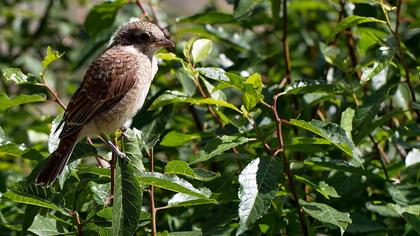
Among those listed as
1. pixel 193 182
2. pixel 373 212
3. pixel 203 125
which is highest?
pixel 193 182

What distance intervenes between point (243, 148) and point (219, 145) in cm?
36

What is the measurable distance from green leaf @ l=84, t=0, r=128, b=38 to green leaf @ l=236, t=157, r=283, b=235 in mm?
1647

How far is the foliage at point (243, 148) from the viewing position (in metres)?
3.16

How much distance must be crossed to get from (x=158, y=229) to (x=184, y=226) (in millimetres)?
123

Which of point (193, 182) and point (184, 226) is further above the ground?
point (193, 182)

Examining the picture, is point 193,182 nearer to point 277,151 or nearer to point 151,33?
point 277,151

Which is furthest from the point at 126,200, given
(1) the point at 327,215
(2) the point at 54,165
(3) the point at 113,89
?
(3) the point at 113,89

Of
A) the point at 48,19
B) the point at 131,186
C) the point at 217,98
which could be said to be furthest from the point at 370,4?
the point at 48,19

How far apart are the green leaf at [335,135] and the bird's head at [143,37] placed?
1.12 meters

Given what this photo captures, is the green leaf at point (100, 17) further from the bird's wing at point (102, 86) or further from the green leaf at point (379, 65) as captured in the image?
the green leaf at point (379, 65)

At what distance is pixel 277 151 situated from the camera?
3.29m

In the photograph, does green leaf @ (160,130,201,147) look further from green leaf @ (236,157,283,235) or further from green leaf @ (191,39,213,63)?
green leaf @ (236,157,283,235)

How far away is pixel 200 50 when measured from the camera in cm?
372

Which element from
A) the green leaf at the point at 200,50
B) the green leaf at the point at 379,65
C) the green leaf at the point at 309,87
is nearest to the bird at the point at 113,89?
the green leaf at the point at 200,50
